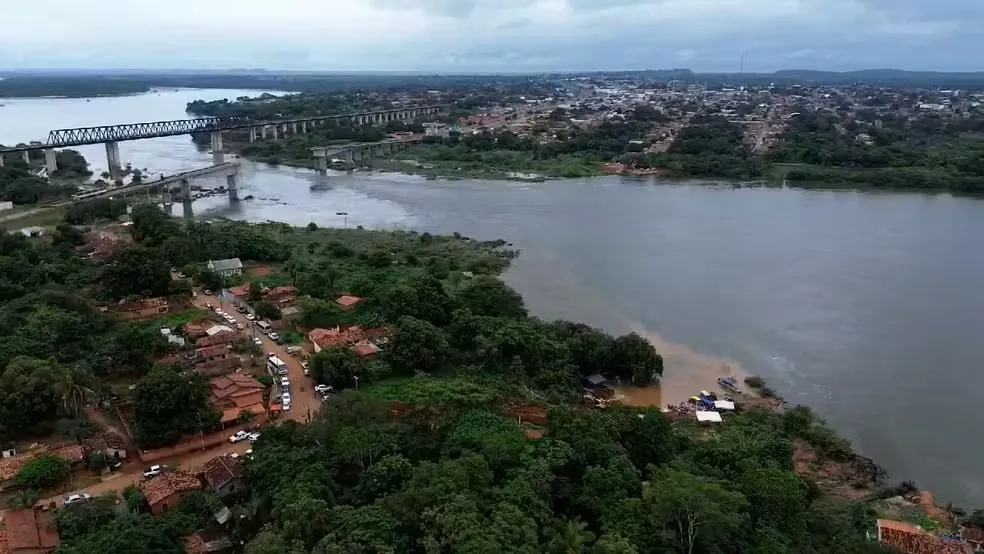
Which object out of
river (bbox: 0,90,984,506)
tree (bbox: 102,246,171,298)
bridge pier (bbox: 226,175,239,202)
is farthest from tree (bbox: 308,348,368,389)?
bridge pier (bbox: 226,175,239,202)

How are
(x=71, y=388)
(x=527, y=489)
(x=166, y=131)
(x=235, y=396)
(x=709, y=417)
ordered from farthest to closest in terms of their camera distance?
(x=166, y=131), (x=709, y=417), (x=235, y=396), (x=71, y=388), (x=527, y=489)

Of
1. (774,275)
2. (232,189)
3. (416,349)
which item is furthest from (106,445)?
(232,189)

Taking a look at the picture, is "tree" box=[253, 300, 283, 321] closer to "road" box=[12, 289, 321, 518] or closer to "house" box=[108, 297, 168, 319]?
"road" box=[12, 289, 321, 518]

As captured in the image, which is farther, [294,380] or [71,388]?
[294,380]

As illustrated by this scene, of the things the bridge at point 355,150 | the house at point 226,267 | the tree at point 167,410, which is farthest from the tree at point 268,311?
the bridge at point 355,150

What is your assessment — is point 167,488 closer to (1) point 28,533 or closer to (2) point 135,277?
(1) point 28,533

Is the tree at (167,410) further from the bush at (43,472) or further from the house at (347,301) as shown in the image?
the house at (347,301)

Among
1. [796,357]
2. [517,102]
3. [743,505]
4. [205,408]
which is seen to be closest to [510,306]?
[796,357]
